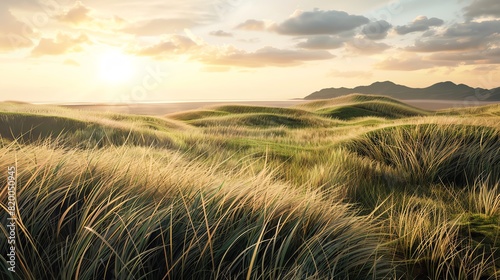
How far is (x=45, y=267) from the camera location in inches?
72.6

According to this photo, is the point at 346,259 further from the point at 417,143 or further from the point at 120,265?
the point at 417,143

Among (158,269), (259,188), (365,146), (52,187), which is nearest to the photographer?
(158,269)

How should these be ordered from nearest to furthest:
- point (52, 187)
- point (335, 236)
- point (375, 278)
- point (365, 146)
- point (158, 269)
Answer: point (158, 269) < point (375, 278) < point (52, 187) < point (335, 236) < point (365, 146)

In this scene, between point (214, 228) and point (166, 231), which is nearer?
point (166, 231)

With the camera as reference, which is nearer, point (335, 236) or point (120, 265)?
point (120, 265)

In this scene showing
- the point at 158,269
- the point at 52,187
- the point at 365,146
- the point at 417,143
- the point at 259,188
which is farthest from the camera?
the point at 365,146

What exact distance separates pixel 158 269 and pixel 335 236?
43.7 inches

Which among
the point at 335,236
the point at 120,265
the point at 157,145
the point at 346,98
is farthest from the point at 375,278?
the point at 346,98

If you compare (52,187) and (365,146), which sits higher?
(52,187)

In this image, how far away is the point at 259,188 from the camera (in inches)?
109

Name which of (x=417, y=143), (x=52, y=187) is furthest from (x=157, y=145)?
(x=52, y=187)

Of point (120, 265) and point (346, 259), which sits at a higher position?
point (120, 265)

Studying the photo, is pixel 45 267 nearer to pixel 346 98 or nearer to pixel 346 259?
pixel 346 259

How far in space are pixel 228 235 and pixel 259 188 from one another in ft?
2.01
